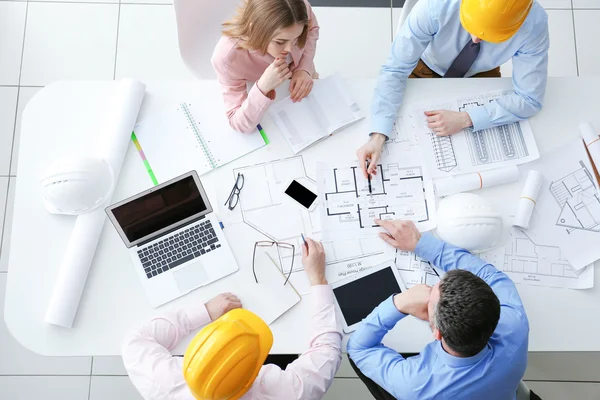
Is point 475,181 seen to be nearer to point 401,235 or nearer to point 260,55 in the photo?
point 401,235

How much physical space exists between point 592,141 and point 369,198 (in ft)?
2.35

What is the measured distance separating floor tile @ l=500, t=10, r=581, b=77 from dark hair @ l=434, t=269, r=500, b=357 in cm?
163

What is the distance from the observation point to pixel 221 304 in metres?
1.43

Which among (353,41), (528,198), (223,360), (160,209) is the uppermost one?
(353,41)

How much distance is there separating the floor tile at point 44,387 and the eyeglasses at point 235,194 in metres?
1.24

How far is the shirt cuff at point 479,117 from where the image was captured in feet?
5.17

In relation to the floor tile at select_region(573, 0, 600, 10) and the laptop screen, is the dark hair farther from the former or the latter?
the floor tile at select_region(573, 0, 600, 10)

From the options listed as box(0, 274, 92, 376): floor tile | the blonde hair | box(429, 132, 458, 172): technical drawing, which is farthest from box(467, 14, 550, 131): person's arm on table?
box(0, 274, 92, 376): floor tile

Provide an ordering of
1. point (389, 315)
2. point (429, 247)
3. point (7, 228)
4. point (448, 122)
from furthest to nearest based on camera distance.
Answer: point (7, 228), point (448, 122), point (429, 247), point (389, 315)

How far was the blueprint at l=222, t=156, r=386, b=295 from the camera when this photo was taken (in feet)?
4.94

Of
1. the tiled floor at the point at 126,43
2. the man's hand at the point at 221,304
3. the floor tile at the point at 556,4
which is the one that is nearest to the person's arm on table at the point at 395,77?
the man's hand at the point at 221,304

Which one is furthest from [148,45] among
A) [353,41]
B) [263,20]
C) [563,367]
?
[563,367]

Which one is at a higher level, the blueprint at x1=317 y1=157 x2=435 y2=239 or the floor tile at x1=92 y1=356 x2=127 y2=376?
the blueprint at x1=317 y1=157 x2=435 y2=239

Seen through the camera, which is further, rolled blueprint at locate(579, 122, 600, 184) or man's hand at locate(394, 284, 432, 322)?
rolled blueprint at locate(579, 122, 600, 184)
